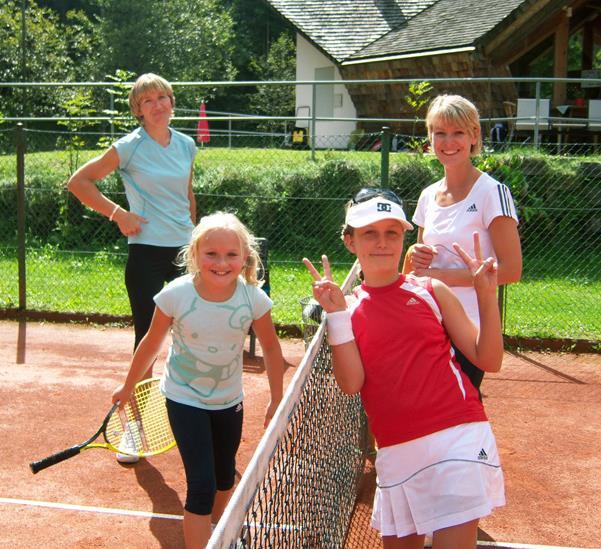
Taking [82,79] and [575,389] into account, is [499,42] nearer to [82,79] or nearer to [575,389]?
[575,389]

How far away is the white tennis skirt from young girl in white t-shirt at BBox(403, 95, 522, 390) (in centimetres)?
75

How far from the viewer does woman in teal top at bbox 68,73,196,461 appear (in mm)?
5293

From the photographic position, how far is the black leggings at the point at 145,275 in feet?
17.5

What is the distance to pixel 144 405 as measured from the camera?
4.54 meters

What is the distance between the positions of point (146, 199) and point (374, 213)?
245 centimetres

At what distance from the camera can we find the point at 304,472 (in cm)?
340

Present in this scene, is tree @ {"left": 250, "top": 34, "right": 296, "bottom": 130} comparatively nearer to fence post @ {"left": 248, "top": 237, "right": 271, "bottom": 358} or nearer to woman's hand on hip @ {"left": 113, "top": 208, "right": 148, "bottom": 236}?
fence post @ {"left": 248, "top": 237, "right": 271, "bottom": 358}

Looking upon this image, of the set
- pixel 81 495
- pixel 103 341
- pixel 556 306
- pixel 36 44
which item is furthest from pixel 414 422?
pixel 36 44

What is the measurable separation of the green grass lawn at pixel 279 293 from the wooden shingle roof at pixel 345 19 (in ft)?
40.7

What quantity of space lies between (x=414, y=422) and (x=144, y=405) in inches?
76.5

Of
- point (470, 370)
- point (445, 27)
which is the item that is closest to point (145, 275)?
point (470, 370)

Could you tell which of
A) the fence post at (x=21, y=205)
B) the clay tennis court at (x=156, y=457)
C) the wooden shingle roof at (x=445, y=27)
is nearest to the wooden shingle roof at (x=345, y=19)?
the wooden shingle roof at (x=445, y=27)

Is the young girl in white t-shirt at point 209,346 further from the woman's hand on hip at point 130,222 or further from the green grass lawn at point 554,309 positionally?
the green grass lawn at point 554,309

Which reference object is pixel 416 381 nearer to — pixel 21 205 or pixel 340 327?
pixel 340 327
